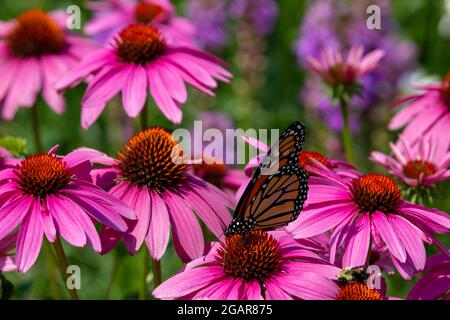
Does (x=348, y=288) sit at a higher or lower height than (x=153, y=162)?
lower

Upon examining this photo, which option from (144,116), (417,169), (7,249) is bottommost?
(7,249)

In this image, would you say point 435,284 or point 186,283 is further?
point 435,284

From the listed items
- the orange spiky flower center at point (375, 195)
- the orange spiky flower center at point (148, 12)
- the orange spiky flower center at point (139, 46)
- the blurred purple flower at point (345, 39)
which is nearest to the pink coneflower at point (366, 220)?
the orange spiky flower center at point (375, 195)

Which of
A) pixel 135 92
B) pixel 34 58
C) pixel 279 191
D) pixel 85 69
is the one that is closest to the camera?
pixel 279 191

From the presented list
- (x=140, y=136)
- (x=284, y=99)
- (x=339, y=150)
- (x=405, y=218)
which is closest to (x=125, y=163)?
(x=140, y=136)

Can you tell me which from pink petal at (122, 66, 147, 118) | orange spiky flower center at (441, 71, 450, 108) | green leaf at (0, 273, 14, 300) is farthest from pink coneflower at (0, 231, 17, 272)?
orange spiky flower center at (441, 71, 450, 108)

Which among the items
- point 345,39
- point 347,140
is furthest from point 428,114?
point 345,39

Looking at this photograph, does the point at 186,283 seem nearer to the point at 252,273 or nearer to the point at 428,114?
the point at 252,273

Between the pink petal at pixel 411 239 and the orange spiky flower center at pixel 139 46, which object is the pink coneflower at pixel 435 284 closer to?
the pink petal at pixel 411 239

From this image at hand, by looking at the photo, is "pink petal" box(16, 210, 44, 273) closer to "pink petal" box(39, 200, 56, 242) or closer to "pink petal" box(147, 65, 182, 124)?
"pink petal" box(39, 200, 56, 242)
